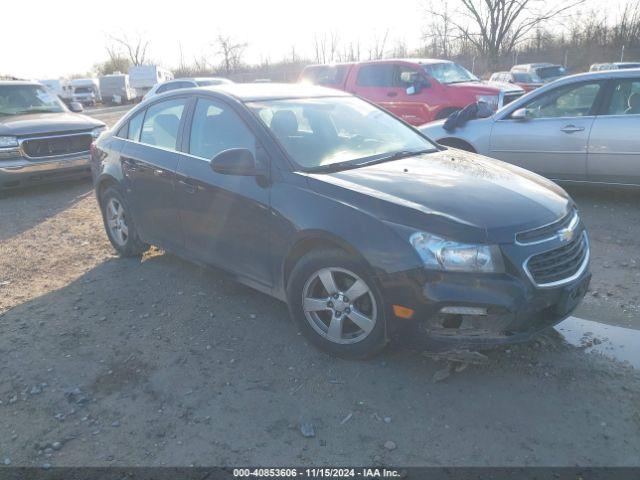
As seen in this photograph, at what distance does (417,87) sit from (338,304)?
840 centimetres

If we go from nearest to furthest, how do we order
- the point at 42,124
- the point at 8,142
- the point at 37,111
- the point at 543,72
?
the point at 8,142
the point at 42,124
the point at 37,111
the point at 543,72

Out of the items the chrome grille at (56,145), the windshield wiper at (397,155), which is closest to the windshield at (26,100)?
the chrome grille at (56,145)

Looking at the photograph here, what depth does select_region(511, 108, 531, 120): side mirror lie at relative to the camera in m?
6.69

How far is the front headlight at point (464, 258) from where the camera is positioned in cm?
275

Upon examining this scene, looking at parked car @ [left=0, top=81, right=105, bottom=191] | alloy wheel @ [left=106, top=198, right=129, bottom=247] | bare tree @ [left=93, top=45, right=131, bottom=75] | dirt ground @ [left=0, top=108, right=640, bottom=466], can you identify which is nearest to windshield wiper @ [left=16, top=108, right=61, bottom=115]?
parked car @ [left=0, top=81, right=105, bottom=191]

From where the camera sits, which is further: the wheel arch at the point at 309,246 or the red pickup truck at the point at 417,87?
the red pickup truck at the point at 417,87

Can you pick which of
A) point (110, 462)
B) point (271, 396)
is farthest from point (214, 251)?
point (110, 462)

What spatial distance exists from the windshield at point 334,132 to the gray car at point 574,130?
2.76 m

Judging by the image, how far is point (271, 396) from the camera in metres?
2.99

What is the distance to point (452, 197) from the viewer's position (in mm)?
3068

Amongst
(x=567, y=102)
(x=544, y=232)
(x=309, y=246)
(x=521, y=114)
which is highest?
(x=567, y=102)

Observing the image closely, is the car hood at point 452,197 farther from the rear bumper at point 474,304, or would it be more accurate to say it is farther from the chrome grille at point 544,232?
the rear bumper at point 474,304

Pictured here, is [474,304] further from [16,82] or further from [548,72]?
[548,72]

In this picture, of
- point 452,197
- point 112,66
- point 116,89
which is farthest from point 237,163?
point 112,66
